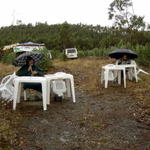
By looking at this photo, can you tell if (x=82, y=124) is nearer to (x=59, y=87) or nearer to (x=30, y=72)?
(x=59, y=87)

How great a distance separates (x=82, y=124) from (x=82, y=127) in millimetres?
150

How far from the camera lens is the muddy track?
3836mm

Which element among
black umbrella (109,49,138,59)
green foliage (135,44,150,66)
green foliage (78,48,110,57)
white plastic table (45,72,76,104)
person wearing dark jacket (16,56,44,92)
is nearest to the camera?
person wearing dark jacket (16,56,44,92)

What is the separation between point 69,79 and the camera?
245 inches

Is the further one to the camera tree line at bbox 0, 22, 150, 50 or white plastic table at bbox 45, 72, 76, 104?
tree line at bbox 0, 22, 150, 50

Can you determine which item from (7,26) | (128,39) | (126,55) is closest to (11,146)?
(126,55)

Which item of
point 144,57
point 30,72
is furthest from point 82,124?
point 144,57

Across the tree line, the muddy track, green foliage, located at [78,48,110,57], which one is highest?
the tree line

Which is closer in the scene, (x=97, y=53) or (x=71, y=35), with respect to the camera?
(x=97, y=53)

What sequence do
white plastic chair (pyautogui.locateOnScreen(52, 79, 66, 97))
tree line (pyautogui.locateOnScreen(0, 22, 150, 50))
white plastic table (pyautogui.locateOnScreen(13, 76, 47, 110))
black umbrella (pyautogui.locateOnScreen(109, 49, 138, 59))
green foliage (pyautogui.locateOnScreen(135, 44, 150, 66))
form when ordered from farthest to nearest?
tree line (pyautogui.locateOnScreen(0, 22, 150, 50)) → green foliage (pyautogui.locateOnScreen(135, 44, 150, 66)) → black umbrella (pyautogui.locateOnScreen(109, 49, 138, 59)) → white plastic chair (pyautogui.locateOnScreen(52, 79, 66, 97)) → white plastic table (pyautogui.locateOnScreen(13, 76, 47, 110))

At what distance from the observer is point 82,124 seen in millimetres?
4719

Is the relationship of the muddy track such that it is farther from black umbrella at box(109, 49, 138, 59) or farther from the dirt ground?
black umbrella at box(109, 49, 138, 59)

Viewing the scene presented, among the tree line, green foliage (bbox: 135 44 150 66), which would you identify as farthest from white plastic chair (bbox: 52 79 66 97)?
the tree line

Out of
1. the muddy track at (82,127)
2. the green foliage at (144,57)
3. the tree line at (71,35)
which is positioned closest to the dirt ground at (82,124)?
the muddy track at (82,127)
